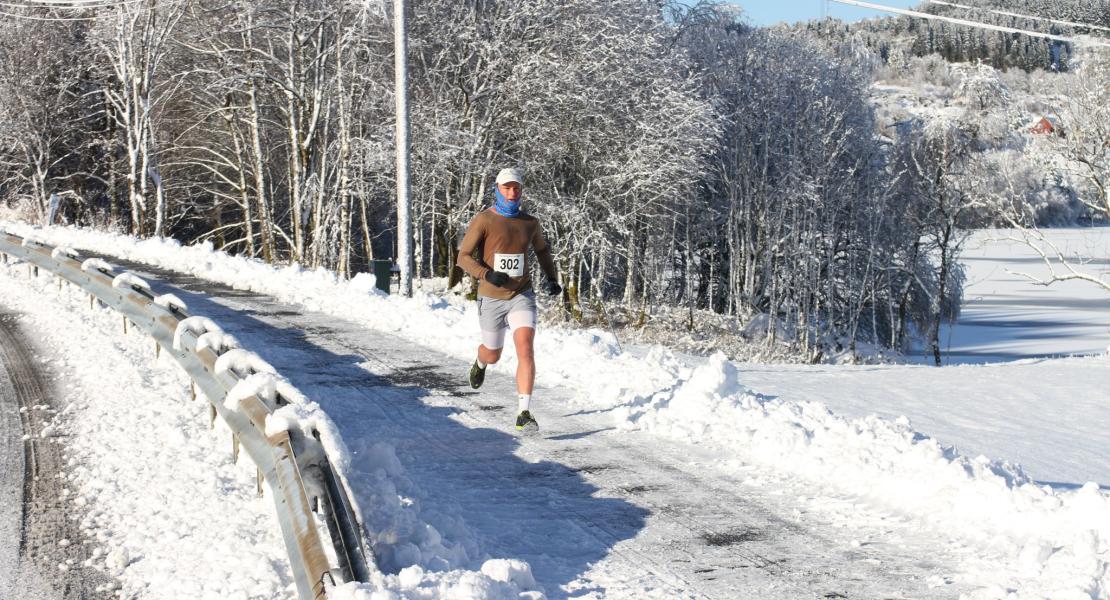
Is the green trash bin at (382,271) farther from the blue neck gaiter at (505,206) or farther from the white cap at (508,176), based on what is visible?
the white cap at (508,176)

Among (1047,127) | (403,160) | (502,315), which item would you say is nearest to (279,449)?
(502,315)

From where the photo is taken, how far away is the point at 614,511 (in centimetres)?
598

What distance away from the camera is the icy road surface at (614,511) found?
4867 millimetres

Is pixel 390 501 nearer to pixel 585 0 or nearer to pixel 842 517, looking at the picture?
pixel 842 517

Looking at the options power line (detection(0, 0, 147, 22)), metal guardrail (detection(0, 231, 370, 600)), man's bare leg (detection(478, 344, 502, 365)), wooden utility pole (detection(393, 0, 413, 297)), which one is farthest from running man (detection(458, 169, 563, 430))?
power line (detection(0, 0, 147, 22))

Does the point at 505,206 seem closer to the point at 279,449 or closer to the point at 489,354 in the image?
the point at 489,354

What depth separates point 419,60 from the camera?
99.2 ft

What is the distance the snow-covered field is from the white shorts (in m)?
0.82

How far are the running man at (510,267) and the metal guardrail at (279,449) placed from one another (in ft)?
6.76

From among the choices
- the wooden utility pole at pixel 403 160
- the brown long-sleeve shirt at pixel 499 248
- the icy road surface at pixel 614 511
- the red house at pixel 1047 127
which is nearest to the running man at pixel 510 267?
the brown long-sleeve shirt at pixel 499 248

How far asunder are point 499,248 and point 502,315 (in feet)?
1.94

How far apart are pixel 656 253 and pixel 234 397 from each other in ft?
99.3

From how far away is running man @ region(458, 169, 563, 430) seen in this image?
8.20 m

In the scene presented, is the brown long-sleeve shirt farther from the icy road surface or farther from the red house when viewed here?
the red house
